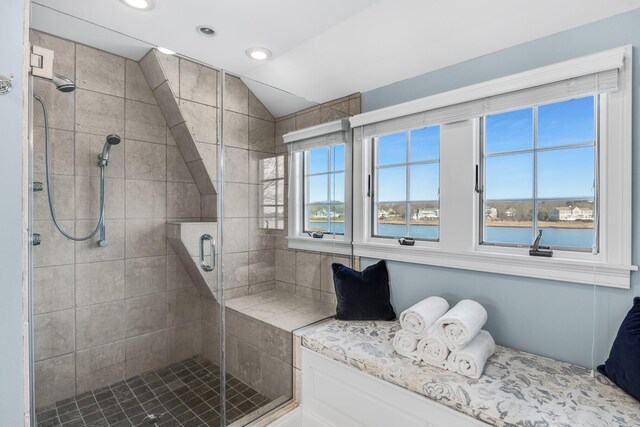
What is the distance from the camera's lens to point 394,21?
5.70ft

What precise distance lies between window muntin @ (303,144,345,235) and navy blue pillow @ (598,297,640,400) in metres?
1.64

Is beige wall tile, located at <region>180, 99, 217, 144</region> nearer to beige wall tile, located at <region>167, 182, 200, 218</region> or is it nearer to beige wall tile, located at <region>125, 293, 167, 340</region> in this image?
beige wall tile, located at <region>167, 182, 200, 218</region>

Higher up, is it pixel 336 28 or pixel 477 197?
pixel 336 28

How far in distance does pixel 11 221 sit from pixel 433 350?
178 cm

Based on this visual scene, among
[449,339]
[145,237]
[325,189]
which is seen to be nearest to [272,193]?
[325,189]

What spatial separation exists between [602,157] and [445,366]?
1.25 m

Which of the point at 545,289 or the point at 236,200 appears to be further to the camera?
the point at 236,200

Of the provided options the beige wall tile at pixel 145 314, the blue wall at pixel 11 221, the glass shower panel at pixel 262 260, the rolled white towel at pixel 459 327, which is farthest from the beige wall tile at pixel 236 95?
the rolled white towel at pixel 459 327

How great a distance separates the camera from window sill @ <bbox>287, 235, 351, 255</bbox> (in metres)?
2.28

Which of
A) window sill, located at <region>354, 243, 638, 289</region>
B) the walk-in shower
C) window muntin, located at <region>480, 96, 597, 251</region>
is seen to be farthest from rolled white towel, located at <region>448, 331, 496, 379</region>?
the walk-in shower

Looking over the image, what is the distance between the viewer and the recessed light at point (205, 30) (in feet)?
6.08

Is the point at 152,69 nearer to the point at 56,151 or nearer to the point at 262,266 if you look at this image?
the point at 56,151

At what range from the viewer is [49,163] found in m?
1.40

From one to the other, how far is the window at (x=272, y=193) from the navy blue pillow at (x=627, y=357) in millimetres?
1844
